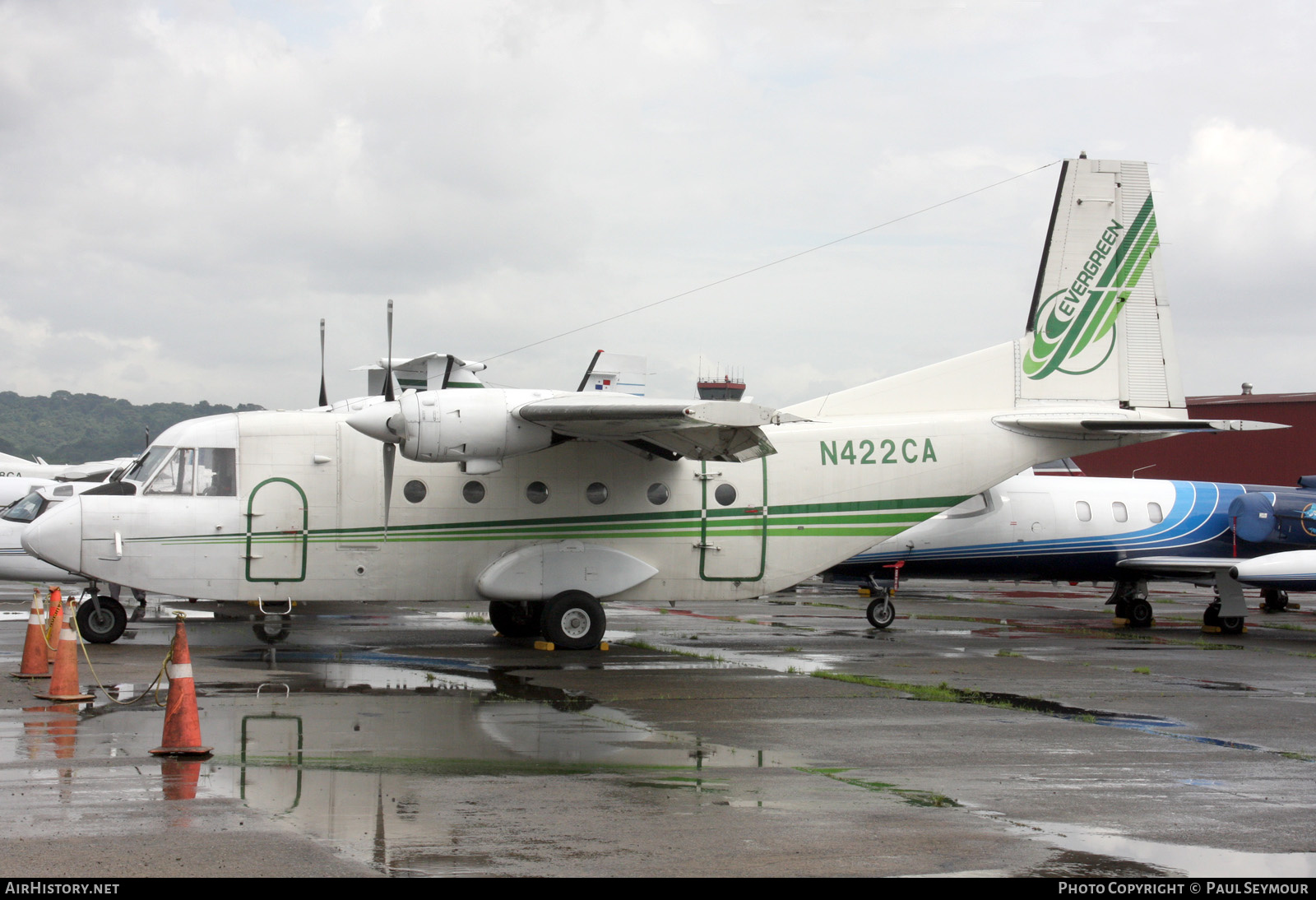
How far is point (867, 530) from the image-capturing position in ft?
52.8

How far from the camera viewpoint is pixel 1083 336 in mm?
17062

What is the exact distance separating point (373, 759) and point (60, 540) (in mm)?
8467

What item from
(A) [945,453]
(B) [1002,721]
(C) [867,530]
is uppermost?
(A) [945,453]

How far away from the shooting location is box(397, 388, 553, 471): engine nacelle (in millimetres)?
13234

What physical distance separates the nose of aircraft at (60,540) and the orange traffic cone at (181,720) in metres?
7.41

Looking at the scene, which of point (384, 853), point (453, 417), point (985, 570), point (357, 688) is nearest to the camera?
point (384, 853)

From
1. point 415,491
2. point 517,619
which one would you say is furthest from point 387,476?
point 517,619

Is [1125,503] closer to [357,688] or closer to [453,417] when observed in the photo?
[453,417]

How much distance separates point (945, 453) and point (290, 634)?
9819 millimetres

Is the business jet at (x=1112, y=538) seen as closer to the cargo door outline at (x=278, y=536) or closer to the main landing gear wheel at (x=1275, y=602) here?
the main landing gear wheel at (x=1275, y=602)

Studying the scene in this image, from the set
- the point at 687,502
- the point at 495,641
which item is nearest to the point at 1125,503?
the point at 687,502

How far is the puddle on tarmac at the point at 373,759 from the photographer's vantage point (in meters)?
5.96

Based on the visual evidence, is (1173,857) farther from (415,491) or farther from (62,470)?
(62,470)

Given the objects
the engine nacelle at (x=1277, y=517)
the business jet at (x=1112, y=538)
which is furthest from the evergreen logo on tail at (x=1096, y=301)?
the engine nacelle at (x=1277, y=517)
